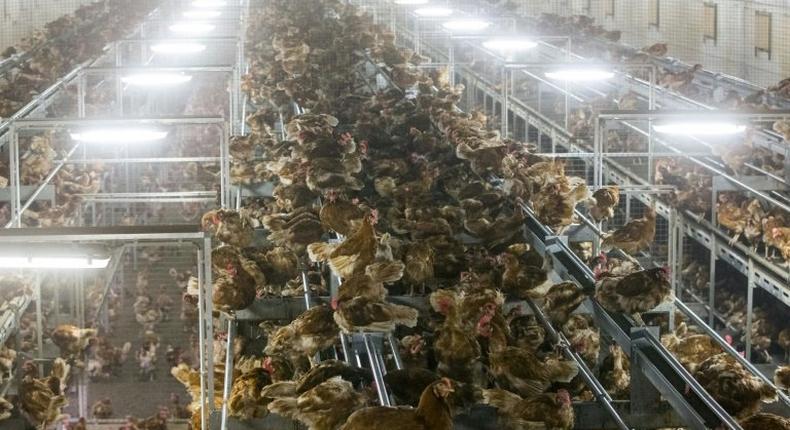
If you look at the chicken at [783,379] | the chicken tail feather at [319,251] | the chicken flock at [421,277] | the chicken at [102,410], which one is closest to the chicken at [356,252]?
the chicken flock at [421,277]

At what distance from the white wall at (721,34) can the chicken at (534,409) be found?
14080 millimetres

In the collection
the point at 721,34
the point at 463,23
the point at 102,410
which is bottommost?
the point at 102,410

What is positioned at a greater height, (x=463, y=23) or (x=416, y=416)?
(x=463, y=23)

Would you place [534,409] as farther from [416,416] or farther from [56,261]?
[56,261]

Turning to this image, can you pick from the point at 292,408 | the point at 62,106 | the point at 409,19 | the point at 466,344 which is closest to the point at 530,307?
the point at 466,344

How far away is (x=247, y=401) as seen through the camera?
5.02 m

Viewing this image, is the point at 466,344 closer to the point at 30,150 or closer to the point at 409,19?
the point at 30,150

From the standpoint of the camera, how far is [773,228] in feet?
31.5

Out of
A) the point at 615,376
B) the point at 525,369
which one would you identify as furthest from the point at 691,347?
the point at 525,369

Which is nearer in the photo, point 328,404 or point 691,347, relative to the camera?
point 328,404

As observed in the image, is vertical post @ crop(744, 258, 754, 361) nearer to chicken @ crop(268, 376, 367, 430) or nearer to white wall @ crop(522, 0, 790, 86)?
chicken @ crop(268, 376, 367, 430)

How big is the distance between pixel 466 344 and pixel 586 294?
2.56 ft

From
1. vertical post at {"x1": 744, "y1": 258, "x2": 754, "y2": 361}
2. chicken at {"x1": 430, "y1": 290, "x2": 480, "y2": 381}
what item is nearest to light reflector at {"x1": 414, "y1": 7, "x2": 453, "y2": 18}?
vertical post at {"x1": 744, "y1": 258, "x2": 754, "y2": 361}

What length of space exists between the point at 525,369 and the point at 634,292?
2.22 feet
